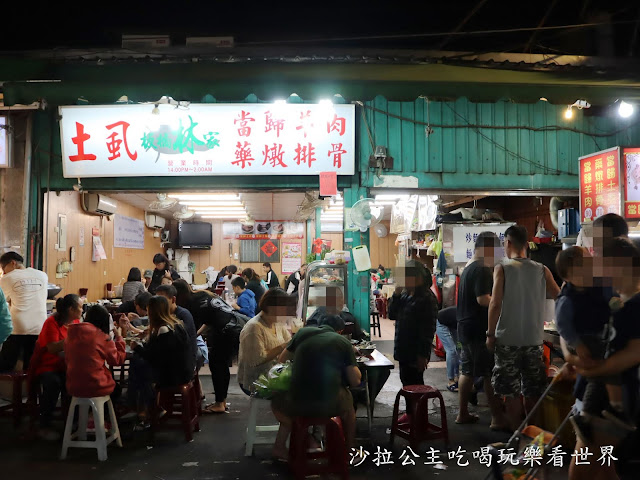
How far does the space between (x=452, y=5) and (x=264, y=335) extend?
7.10 m

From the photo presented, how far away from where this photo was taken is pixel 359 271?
24.2 feet

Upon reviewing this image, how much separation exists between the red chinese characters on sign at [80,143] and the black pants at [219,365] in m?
3.55

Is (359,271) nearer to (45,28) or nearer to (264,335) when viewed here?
(264,335)

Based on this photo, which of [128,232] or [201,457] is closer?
[201,457]

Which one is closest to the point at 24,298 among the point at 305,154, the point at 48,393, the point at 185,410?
the point at 48,393

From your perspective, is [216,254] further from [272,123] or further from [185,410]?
[185,410]

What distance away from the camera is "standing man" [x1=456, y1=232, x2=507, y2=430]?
5.39 metres

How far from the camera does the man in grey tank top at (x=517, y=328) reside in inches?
189

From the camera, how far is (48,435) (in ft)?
17.6

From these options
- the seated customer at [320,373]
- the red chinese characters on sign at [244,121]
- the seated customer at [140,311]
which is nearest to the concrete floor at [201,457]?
the seated customer at [320,373]

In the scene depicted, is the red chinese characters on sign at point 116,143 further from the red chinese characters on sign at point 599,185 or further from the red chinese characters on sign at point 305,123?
the red chinese characters on sign at point 599,185

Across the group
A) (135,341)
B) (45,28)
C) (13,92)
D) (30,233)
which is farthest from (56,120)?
(135,341)

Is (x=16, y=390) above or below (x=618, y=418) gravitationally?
below

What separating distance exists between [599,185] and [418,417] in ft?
14.1
